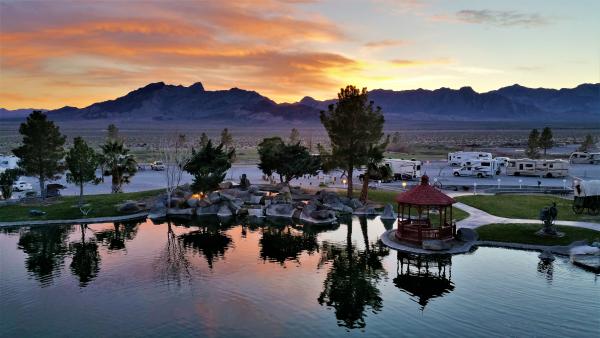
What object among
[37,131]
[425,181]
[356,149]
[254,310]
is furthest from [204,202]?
[254,310]

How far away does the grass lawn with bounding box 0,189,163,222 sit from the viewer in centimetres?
4734

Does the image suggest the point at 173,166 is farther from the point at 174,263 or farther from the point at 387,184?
the point at 174,263

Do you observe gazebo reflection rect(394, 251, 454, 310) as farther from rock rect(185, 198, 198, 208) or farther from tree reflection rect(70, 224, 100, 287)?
rock rect(185, 198, 198, 208)

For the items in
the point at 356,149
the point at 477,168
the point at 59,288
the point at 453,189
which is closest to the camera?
the point at 59,288

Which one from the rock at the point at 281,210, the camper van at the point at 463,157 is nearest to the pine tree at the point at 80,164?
the rock at the point at 281,210

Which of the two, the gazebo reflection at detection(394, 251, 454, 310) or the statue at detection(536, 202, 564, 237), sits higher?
the statue at detection(536, 202, 564, 237)

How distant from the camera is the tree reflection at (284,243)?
35469mm

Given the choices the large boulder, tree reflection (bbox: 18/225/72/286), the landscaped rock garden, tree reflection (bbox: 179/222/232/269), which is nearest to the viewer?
tree reflection (bbox: 18/225/72/286)

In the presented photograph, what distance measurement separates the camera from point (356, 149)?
182ft

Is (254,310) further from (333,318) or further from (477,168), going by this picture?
(477,168)

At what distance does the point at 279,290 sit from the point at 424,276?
929 cm

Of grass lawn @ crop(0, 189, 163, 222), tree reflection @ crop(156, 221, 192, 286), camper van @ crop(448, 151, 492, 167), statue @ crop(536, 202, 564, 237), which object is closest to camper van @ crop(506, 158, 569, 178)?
camper van @ crop(448, 151, 492, 167)

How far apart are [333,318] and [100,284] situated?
14633 millimetres

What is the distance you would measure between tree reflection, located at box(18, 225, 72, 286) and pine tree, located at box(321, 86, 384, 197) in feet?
97.6
